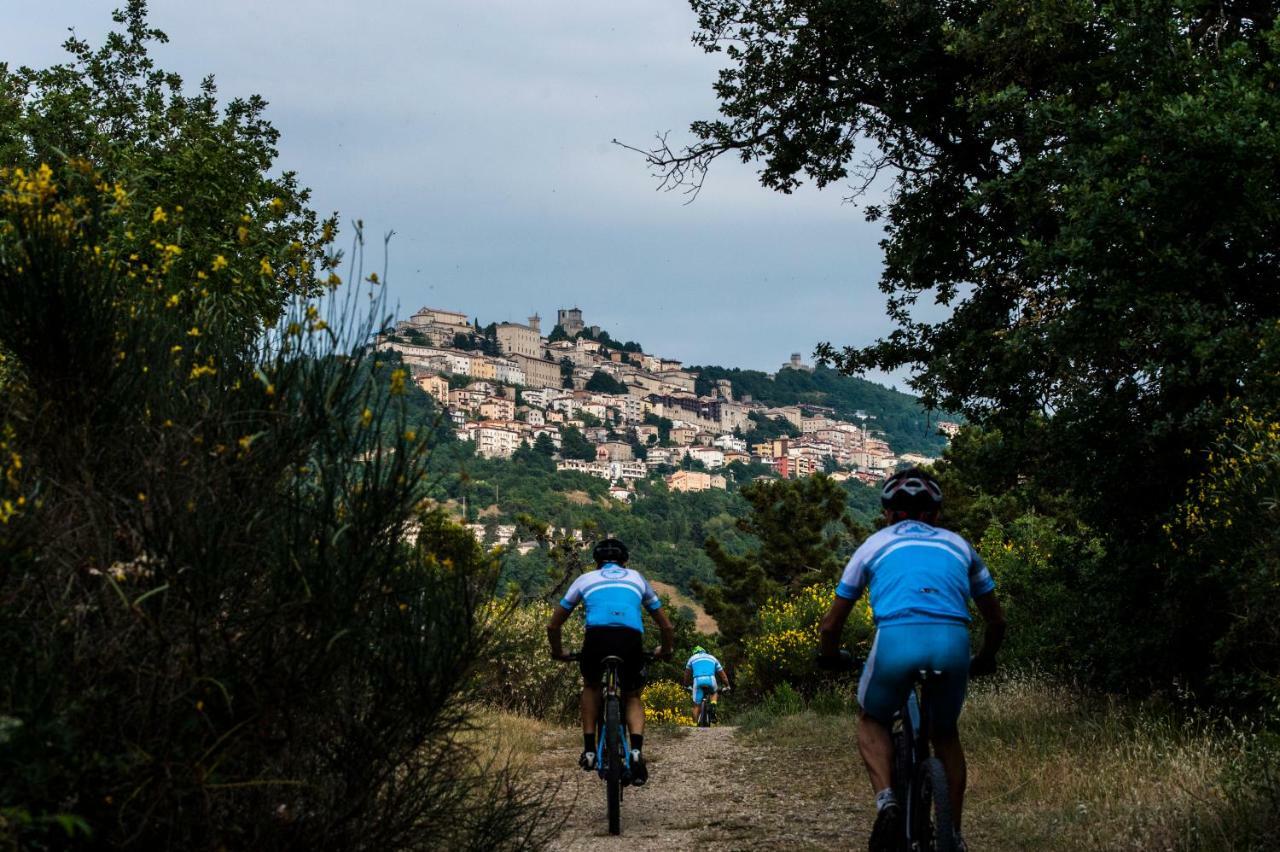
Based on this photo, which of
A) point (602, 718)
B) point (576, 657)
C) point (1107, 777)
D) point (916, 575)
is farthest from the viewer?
point (576, 657)

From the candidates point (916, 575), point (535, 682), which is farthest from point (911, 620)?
point (535, 682)

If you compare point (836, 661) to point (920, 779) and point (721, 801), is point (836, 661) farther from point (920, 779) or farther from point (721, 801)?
point (721, 801)

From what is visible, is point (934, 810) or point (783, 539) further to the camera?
point (783, 539)

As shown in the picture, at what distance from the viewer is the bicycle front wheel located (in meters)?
4.43

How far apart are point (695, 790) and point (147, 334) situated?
6.37m

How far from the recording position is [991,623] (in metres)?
5.23

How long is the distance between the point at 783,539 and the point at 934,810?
140 feet

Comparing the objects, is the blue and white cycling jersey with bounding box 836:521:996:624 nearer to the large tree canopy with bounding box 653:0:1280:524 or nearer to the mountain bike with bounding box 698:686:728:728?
the large tree canopy with bounding box 653:0:1280:524

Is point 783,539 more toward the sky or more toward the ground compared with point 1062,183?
more toward the ground

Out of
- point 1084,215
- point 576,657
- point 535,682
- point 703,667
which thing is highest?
point 1084,215

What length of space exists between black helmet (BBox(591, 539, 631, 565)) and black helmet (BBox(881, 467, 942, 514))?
3.36 metres

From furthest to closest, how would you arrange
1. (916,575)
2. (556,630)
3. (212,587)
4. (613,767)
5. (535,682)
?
1. (535,682)
2. (556,630)
3. (613,767)
4. (916,575)
5. (212,587)

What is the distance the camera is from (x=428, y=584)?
14.7ft

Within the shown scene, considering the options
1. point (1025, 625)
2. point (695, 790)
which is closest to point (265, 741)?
point (695, 790)
